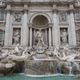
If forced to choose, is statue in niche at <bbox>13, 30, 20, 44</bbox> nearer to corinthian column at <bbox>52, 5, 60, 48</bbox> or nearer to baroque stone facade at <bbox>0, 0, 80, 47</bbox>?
baroque stone facade at <bbox>0, 0, 80, 47</bbox>

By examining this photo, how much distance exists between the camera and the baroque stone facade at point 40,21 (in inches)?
862

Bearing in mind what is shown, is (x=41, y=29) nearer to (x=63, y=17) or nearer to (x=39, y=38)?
(x=39, y=38)

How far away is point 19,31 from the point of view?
22.6 m

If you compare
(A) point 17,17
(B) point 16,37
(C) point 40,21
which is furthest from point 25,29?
(C) point 40,21

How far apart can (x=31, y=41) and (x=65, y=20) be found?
5.83 metres

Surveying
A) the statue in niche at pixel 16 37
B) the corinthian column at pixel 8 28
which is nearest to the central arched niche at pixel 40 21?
the statue in niche at pixel 16 37

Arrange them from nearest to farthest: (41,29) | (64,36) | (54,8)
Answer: (64,36), (54,8), (41,29)

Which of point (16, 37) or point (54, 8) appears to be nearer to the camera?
point (16, 37)

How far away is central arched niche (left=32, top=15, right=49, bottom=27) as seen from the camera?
2328 cm

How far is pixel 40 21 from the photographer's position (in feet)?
78.1

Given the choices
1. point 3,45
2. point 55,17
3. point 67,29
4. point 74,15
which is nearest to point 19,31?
point 3,45

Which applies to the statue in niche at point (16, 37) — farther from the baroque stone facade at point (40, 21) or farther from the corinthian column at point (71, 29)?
the corinthian column at point (71, 29)

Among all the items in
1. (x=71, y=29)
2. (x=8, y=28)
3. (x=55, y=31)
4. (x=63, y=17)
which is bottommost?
(x=55, y=31)

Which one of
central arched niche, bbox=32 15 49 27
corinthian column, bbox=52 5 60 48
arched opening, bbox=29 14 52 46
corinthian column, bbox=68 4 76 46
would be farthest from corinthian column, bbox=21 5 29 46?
corinthian column, bbox=68 4 76 46
